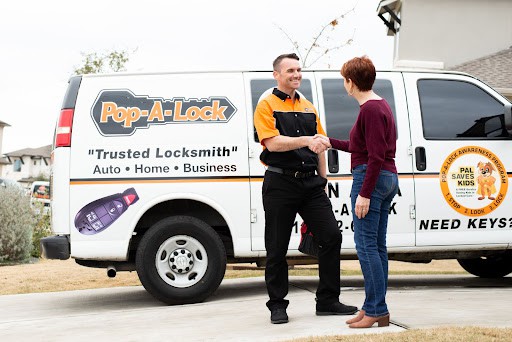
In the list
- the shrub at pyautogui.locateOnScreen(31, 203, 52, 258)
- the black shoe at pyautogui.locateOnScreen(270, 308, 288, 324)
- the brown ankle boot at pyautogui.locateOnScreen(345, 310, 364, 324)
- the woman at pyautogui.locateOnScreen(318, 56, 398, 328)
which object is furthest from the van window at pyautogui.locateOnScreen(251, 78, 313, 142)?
the shrub at pyautogui.locateOnScreen(31, 203, 52, 258)

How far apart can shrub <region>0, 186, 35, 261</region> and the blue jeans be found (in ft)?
32.3

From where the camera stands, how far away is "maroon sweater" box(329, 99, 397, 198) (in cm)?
543

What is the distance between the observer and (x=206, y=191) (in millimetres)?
7746

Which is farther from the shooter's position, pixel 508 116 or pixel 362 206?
pixel 508 116

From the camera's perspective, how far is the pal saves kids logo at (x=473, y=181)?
815cm

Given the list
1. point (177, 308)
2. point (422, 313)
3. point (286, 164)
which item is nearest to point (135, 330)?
point (177, 308)

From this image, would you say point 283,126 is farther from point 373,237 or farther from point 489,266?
point 489,266

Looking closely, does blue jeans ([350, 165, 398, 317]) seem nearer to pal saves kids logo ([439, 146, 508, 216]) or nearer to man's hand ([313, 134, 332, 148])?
man's hand ([313, 134, 332, 148])

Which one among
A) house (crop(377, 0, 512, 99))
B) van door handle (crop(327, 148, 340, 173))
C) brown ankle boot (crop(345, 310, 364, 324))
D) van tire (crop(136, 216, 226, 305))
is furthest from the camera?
house (crop(377, 0, 512, 99))

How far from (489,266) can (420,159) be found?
2786 millimetres

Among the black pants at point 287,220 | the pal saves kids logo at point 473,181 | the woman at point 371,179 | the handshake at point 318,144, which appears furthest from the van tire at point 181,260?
the pal saves kids logo at point 473,181

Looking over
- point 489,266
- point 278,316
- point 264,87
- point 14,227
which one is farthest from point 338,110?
point 14,227

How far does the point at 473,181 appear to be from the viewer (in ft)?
26.8

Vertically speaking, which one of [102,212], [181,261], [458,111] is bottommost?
[181,261]
